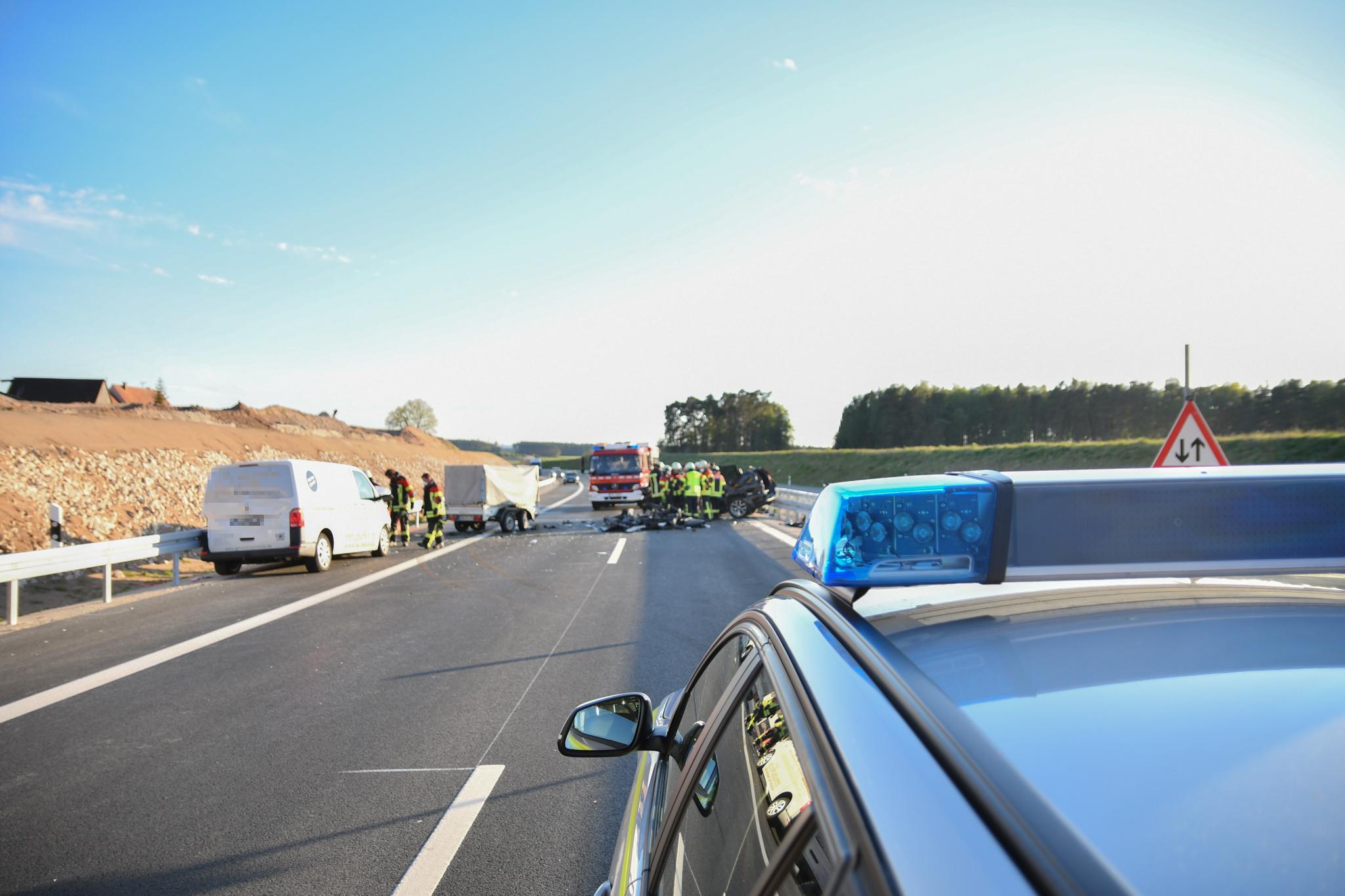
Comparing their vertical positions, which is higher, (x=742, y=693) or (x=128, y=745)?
(x=742, y=693)

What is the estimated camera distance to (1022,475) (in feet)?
5.72

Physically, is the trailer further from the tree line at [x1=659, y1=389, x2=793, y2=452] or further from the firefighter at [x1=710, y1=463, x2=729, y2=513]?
the tree line at [x1=659, y1=389, x2=793, y2=452]

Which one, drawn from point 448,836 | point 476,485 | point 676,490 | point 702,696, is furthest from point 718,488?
point 702,696

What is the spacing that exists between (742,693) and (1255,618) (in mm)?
1025

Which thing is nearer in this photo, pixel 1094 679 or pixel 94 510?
pixel 1094 679

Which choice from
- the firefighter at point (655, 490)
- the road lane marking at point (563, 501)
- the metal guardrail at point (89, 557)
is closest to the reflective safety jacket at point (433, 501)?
the metal guardrail at point (89, 557)

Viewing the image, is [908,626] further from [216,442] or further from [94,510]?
[216,442]

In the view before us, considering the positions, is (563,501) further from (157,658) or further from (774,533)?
(157,658)

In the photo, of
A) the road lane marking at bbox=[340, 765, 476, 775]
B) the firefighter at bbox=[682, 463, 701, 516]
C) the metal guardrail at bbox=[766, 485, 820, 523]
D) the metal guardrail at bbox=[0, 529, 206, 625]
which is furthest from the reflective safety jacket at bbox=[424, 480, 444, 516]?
the road lane marking at bbox=[340, 765, 476, 775]

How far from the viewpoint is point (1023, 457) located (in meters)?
46.8

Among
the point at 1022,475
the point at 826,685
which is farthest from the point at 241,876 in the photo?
the point at 1022,475

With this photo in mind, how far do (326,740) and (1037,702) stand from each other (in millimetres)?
5555

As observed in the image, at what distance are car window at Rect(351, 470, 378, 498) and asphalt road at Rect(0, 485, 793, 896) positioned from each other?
18.7 feet

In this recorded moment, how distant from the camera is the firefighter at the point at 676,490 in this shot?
26.0 meters
